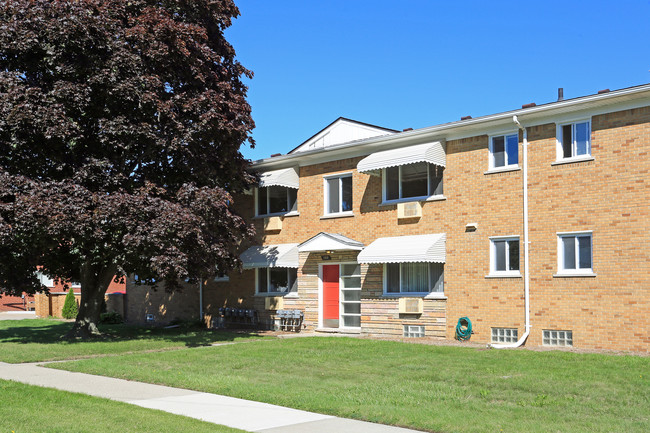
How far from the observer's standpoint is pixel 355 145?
2081 cm

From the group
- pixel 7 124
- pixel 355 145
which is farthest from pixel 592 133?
pixel 7 124

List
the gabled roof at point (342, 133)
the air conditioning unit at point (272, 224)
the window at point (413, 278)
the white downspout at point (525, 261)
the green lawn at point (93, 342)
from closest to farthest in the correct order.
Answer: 1. the green lawn at point (93, 342)
2. the white downspout at point (525, 261)
3. the window at point (413, 278)
4. the air conditioning unit at point (272, 224)
5. the gabled roof at point (342, 133)

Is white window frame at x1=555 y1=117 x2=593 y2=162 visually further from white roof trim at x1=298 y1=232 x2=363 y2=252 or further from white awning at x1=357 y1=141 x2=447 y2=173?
white roof trim at x1=298 y1=232 x2=363 y2=252

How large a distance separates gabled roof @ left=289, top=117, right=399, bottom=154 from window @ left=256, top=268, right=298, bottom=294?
184 inches

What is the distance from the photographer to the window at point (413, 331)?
1919 cm

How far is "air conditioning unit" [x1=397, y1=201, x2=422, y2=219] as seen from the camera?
19.5m

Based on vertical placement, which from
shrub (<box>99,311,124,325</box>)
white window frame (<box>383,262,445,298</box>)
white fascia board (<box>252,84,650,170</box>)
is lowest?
shrub (<box>99,311,124,325</box>)

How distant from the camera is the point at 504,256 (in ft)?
58.3

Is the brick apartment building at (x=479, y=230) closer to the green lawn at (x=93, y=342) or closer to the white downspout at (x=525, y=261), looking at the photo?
the white downspout at (x=525, y=261)

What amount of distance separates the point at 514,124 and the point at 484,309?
4.98 meters

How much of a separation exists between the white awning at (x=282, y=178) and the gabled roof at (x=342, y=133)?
2.31 meters

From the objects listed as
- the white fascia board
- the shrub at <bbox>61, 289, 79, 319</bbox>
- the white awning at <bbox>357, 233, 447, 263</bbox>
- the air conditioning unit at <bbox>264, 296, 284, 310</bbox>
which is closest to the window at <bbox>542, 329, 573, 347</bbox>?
the white awning at <bbox>357, 233, 447, 263</bbox>

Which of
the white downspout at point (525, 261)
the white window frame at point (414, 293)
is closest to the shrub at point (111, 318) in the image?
the white window frame at point (414, 293)

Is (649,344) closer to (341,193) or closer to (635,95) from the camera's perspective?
(635,95)
